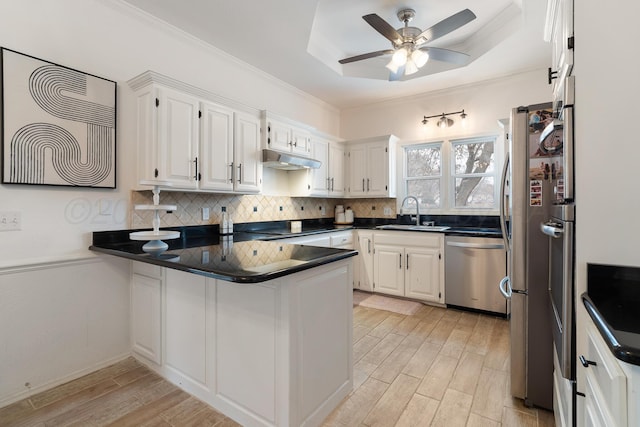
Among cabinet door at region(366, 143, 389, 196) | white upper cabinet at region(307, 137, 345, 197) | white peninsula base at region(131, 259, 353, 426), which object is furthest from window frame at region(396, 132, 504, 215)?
white peninsula base at region(131, 259, 353, 426)

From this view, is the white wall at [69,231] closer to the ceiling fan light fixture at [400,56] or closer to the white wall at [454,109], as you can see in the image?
the ceiling fan light fixture at [400,56]

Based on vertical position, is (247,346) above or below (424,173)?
below

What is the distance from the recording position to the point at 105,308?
2221mm

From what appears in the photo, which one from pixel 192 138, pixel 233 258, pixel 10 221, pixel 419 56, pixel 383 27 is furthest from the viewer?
pixel 419 56

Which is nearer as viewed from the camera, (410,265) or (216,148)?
(216,148)

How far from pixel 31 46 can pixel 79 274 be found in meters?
1.52

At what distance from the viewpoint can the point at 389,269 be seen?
12.3 ft

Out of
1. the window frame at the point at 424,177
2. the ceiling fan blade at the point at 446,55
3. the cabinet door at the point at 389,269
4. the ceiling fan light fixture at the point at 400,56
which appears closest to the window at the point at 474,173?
the window frame at the point at 424,177

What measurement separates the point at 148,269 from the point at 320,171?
8.17ft

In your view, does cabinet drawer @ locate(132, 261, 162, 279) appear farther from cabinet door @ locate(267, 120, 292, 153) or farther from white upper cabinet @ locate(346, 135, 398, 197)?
white upper cabinet @ locate(346, 135, 398, 197)

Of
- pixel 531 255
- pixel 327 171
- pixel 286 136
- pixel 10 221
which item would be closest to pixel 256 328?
pixel 531 255

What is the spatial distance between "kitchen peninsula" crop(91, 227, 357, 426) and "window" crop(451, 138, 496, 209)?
2.85 metres

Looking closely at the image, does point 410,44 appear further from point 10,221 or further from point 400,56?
point 10,221

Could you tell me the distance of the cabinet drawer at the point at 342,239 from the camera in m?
3.73
